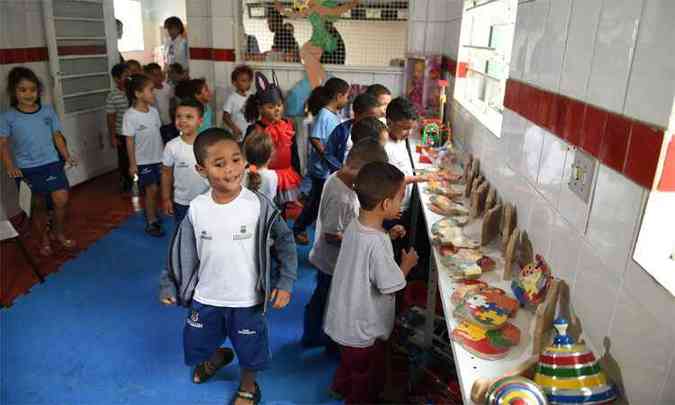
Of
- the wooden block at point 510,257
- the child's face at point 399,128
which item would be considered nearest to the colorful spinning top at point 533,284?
the wooden block at point 510,257

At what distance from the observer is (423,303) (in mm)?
2957

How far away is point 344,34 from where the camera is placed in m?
5.80

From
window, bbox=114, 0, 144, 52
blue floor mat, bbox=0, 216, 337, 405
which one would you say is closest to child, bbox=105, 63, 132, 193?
blue floor mat, bbox=0, 216, 337, 405

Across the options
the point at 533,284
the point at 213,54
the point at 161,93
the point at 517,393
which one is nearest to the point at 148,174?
the point at 161,93

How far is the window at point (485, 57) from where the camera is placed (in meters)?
3.14

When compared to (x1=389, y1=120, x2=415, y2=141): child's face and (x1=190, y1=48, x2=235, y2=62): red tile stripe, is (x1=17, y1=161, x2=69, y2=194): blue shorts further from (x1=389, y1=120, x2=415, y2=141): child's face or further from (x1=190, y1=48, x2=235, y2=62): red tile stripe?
(x1=389, y1=120, x2=415, y2=141): child's face

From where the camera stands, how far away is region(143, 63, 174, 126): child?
5.40 m

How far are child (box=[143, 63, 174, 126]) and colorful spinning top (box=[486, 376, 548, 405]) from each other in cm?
498

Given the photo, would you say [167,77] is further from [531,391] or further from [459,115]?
[531,391]

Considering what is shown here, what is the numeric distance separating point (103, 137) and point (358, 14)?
3309mm

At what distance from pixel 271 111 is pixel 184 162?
93 centimetres

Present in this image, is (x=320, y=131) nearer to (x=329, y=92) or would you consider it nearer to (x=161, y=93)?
(x=329, y=92)

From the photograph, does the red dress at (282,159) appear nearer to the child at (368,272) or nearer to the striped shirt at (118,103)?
the child at (368,272)

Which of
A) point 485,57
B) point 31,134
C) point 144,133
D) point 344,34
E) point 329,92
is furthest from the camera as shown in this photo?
→ point 344,34
